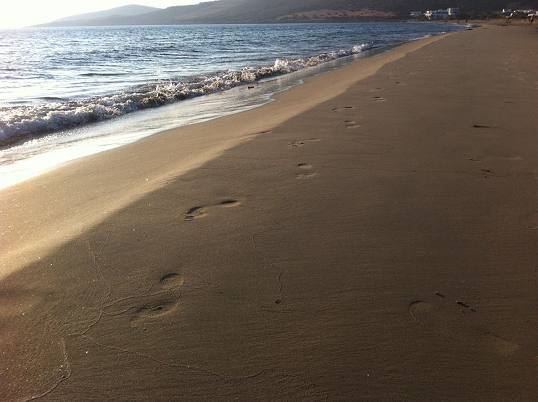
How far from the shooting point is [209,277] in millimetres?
2428

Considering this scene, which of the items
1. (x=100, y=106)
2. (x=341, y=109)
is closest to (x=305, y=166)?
(x=341, y=109)

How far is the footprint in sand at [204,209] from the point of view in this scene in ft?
10.3

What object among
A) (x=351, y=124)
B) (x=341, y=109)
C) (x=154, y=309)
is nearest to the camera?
(x=154, y=309)

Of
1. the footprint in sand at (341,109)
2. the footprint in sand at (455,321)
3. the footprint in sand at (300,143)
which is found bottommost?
the footprint in sand at (455,321)

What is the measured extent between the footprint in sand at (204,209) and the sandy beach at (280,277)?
0.02 meters

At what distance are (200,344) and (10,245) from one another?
1738 millimetres

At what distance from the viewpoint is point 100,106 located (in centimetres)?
918

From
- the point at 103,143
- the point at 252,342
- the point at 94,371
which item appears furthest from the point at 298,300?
the point at 103,143

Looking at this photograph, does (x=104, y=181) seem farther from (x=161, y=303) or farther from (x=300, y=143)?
(x=161, y=303)

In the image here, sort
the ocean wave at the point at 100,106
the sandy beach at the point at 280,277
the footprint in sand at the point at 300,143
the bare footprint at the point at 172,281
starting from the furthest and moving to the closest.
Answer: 1. the ocean wave at the point at 100,106
2. the footprint in sand at the point at 300,143
3. the bare footprint at the point at 172,281
4. the sandy beach at the point at 280,277

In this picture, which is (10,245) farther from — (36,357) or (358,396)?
(358,396)

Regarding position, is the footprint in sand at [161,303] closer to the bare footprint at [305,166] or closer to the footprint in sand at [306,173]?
the footprint in sand at [306,173]

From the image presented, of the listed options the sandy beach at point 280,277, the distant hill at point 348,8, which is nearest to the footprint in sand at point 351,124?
the sandy beach at point 280,277

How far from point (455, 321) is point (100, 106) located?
28.7ft
